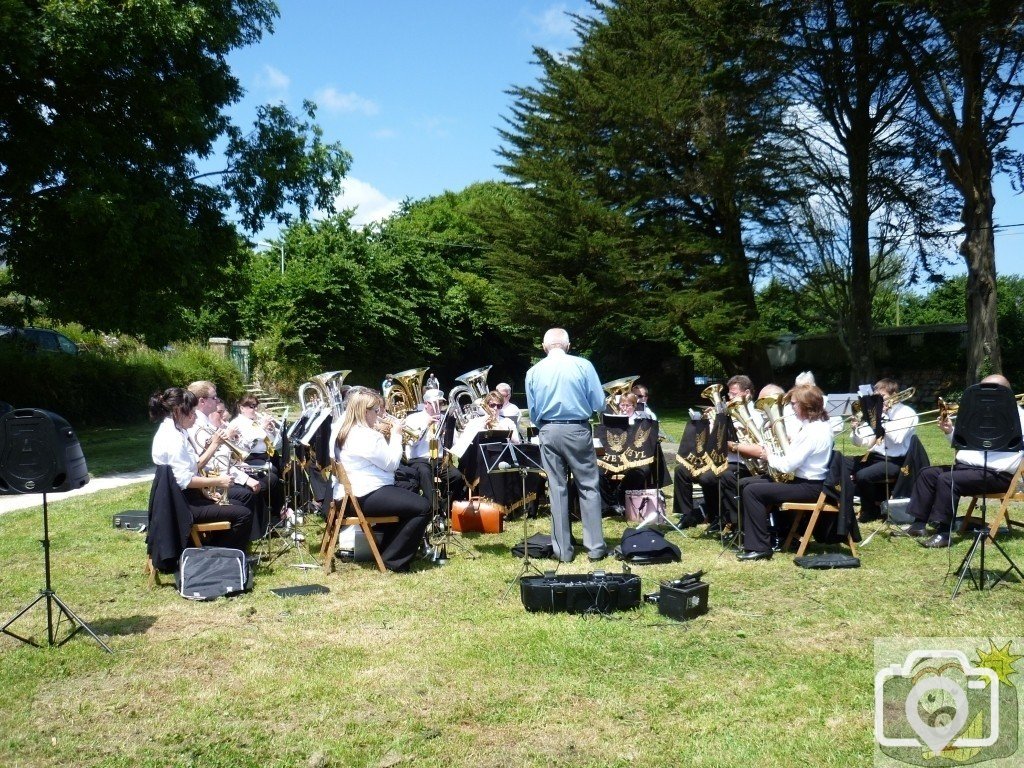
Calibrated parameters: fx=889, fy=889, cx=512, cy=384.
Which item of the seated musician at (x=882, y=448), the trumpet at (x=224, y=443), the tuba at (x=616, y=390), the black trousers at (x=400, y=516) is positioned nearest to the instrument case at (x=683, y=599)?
the black trousers at (x=400, y=516)

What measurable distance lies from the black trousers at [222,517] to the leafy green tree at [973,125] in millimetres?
20028

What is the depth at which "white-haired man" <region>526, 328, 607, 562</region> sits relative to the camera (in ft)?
25.4

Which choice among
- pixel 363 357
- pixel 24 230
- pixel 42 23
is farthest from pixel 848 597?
pixel 363 357

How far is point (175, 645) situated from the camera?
541 cm

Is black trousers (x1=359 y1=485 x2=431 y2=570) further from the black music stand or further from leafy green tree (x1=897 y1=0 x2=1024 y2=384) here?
leafy green tree (x1=897 y1=0 x2=1024 y2=384)

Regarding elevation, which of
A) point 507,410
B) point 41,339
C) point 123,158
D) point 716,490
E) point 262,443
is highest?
point 123,158

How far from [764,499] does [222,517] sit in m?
4.51

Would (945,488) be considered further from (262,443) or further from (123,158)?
(123,158)

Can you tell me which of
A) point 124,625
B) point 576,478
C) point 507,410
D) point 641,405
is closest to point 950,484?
point 576,478

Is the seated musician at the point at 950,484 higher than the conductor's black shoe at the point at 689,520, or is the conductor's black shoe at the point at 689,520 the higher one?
the seated musician at the point at 950,484

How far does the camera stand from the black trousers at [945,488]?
747 centimetres

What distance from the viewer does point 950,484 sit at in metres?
7.66

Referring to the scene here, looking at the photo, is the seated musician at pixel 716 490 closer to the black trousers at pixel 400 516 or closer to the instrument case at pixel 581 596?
the instrument case at pixel 581 596

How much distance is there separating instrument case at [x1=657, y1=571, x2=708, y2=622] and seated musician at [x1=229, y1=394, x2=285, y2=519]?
4498mm
